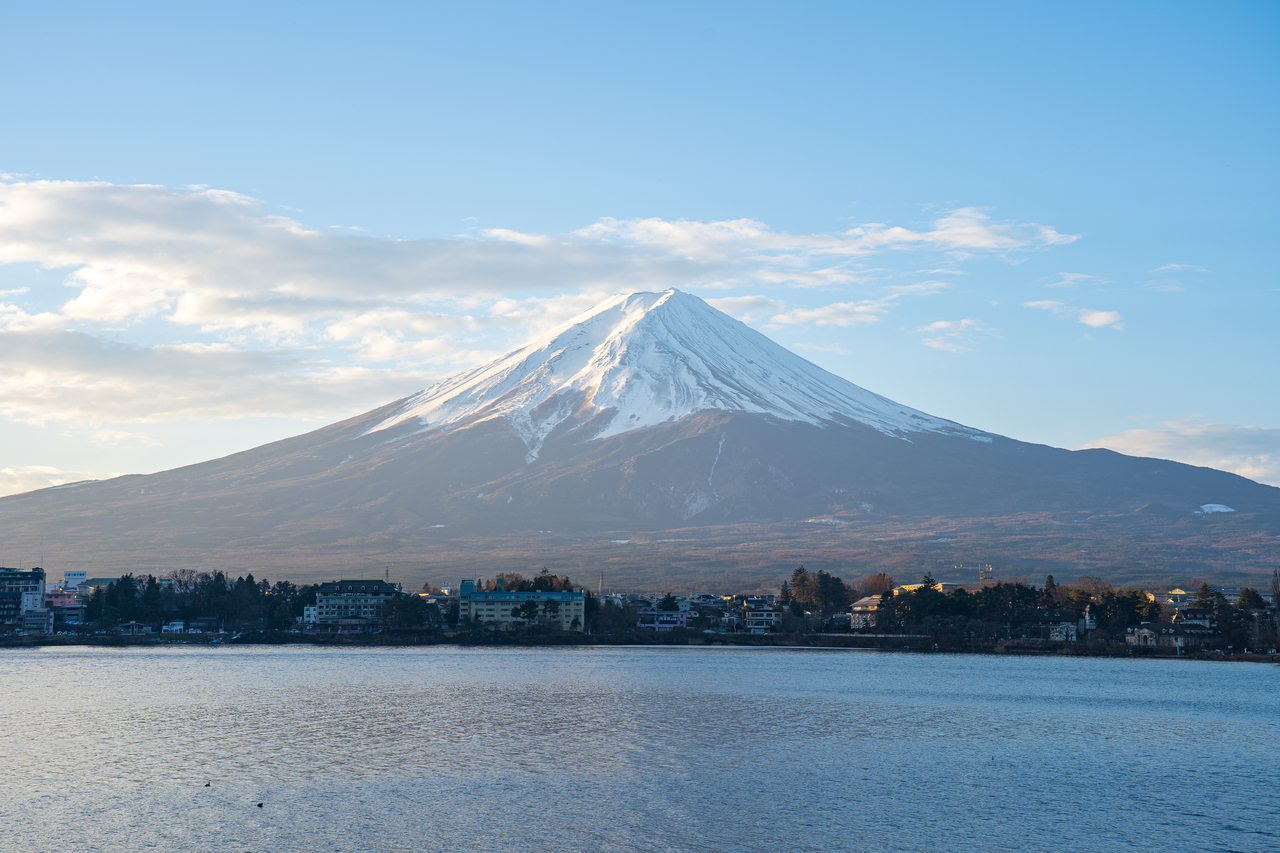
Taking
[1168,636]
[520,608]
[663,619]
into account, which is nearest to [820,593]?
[663,619]

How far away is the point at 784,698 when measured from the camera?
51.5 m

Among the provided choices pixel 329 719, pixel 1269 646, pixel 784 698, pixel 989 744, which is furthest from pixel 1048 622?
pixel 329 719

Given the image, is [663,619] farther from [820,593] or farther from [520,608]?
[820,593]

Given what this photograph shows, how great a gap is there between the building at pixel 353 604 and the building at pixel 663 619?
22.0 m

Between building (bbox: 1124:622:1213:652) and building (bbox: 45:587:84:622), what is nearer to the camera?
building (bbox: 1124:622:1213:652)

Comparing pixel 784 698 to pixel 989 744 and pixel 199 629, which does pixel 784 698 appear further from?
pixel 199 629

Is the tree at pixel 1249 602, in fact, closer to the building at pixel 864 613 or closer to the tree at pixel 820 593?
the building at pixel 864 613

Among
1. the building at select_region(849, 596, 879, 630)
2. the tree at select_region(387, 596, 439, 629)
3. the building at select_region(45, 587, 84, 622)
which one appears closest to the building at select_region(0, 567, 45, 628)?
the building at select_region(45, 587, 84, 622)

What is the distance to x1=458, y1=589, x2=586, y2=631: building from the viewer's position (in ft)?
317

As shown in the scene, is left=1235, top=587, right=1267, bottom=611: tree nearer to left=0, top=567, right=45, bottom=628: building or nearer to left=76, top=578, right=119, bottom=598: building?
left=0, top=567, right=45, bottom=628: building

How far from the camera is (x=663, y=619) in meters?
106

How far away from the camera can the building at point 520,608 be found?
317 feet

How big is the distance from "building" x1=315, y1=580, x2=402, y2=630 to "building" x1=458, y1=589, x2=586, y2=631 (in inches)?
280

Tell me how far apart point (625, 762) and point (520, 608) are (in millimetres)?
62939
